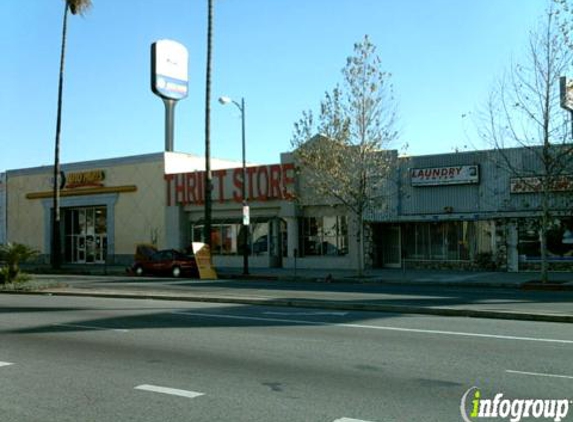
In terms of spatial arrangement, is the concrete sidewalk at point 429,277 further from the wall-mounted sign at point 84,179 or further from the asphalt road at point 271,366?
the wall-mounted sign at point 84,179

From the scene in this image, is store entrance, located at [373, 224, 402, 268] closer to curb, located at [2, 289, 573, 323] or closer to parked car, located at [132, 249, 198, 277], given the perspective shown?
parked car, located at [132, 249, 198, 277]

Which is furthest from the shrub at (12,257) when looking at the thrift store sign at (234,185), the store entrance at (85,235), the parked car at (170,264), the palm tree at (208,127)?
the store entrance at (85,235)

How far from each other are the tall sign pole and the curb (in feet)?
88.1

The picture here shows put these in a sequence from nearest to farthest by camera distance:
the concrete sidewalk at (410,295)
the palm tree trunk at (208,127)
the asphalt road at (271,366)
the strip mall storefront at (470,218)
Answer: the asphalt road at (271,366) < the concrete sidewalk at (410,295) < the strip mall storefront at (470,218) < the palm tree trunk at (208,127)

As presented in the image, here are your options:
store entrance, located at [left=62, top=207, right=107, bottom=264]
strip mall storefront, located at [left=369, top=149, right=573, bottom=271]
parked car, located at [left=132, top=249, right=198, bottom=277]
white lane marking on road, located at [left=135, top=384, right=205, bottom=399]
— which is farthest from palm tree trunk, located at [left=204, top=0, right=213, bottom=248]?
white lane marking on road, located at [left=135, top=384, right=205, bottom=399]

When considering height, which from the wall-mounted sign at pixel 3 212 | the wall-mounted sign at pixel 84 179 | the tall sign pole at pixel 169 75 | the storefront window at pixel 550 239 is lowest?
the storefront window at pixel 550 239

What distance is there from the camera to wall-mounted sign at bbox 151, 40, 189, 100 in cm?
4778

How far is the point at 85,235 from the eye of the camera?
47.4m

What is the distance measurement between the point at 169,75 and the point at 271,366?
42.5 m

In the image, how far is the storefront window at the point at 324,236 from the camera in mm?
35750

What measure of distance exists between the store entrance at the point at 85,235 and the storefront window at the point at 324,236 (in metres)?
15.8

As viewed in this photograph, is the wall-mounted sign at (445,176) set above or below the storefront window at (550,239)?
above

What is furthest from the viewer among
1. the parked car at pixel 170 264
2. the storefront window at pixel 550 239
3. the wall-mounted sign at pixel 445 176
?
the parked car at pixel 170 264

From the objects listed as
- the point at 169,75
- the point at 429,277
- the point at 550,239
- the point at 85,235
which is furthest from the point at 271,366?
the point at 169,75
